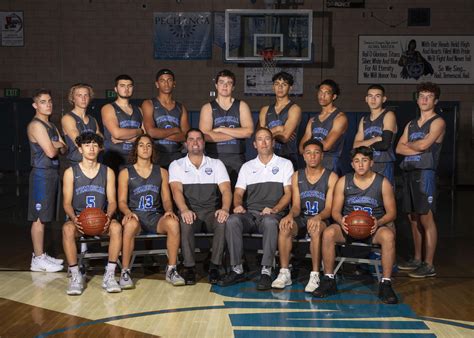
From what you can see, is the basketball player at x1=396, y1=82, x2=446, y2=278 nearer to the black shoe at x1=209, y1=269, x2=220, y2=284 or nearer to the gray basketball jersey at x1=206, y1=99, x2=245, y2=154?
the gray basketball jersey at x1=206, y1=99, x2=245, y2=154

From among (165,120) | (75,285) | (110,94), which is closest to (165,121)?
(165,120)

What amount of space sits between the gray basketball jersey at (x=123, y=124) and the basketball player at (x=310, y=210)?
154 centimetres

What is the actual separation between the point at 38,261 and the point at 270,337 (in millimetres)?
2672

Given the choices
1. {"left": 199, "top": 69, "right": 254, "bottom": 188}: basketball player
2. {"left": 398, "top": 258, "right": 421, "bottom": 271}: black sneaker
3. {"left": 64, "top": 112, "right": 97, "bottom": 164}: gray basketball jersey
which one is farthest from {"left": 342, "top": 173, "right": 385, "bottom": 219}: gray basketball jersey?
{"left": 64, "top": 112, "right": 97, "bottom": 164}: gray basketball jersey

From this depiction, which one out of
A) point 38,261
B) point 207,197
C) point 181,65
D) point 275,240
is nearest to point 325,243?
point 275,240

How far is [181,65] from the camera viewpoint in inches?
497

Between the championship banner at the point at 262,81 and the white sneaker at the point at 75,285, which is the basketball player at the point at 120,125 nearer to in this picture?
the white sneaker at the point at 75,285

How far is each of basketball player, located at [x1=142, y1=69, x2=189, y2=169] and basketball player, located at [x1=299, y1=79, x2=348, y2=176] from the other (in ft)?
3.82

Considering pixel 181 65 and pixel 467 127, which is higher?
pixel 181 65

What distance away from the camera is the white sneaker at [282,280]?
5515 mm

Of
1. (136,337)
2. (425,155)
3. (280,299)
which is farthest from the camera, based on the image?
(425,155)

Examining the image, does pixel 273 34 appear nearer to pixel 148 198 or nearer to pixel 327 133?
pixel 327 133

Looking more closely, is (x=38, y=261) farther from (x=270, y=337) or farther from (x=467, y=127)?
(x=467, y=127)

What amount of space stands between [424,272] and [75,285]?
2.96m
